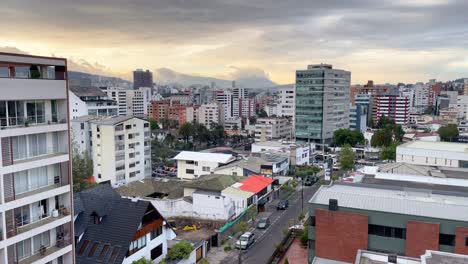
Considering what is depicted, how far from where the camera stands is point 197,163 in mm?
38031

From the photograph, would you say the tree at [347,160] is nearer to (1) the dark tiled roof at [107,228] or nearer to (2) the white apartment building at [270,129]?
A: (2) the white apartment building at [270,129]

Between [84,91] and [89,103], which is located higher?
[84,91]

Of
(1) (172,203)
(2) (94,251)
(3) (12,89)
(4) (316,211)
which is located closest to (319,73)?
(1) (172,203)

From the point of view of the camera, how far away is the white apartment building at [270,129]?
64.8 meters

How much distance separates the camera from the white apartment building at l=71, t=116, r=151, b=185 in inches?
1396

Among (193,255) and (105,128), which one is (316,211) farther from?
(105,128)

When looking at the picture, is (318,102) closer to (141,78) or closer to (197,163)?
(197,163)

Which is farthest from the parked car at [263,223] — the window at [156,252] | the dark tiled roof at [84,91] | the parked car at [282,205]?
the dark tiled roof at [84,91]

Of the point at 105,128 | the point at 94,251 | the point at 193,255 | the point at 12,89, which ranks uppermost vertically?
the point at 12,89

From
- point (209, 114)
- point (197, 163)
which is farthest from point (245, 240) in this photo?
point (209, 114)

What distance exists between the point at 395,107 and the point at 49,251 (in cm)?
9124

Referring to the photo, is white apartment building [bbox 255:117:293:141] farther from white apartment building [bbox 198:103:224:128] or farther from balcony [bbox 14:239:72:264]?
balcony [bbox 14:239:72:264]

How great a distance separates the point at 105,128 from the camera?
115 ft

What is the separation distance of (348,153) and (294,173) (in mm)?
6921
